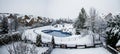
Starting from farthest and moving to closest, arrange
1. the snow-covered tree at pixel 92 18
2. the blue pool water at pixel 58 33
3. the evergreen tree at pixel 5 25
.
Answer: the snow-covered tree at pixel 92 18, the blue pool water at pixel 58 33, the evergreen tree at pixel 5 25

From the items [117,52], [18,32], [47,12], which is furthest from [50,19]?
[117,52]

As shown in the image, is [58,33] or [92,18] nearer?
[58,33]

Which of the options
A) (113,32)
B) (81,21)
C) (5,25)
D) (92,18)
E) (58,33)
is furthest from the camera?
(81,21)

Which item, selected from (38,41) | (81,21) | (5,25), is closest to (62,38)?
(38,41)

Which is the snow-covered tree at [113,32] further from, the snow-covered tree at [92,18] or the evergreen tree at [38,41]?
the evergreen tree at [38,41]

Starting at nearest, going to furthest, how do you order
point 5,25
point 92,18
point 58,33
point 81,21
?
point 5,25 → point 58,33 → point 92,18 → point 81,21

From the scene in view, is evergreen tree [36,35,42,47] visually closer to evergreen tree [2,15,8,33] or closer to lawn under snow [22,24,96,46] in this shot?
lawn under snow [22,24,96,46]

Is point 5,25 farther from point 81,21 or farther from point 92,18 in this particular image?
point 81,21

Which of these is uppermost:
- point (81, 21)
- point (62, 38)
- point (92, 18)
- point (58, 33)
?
point (92, 18)

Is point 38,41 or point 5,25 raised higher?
point 5,25

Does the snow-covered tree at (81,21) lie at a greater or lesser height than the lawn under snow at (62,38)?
greater

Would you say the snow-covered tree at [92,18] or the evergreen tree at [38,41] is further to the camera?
the snow-covered tree at [92,18]

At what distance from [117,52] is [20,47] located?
3455 millimetres

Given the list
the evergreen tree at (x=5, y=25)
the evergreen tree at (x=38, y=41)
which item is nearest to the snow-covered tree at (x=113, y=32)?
the evergreen tree at (x=38, y=41)
